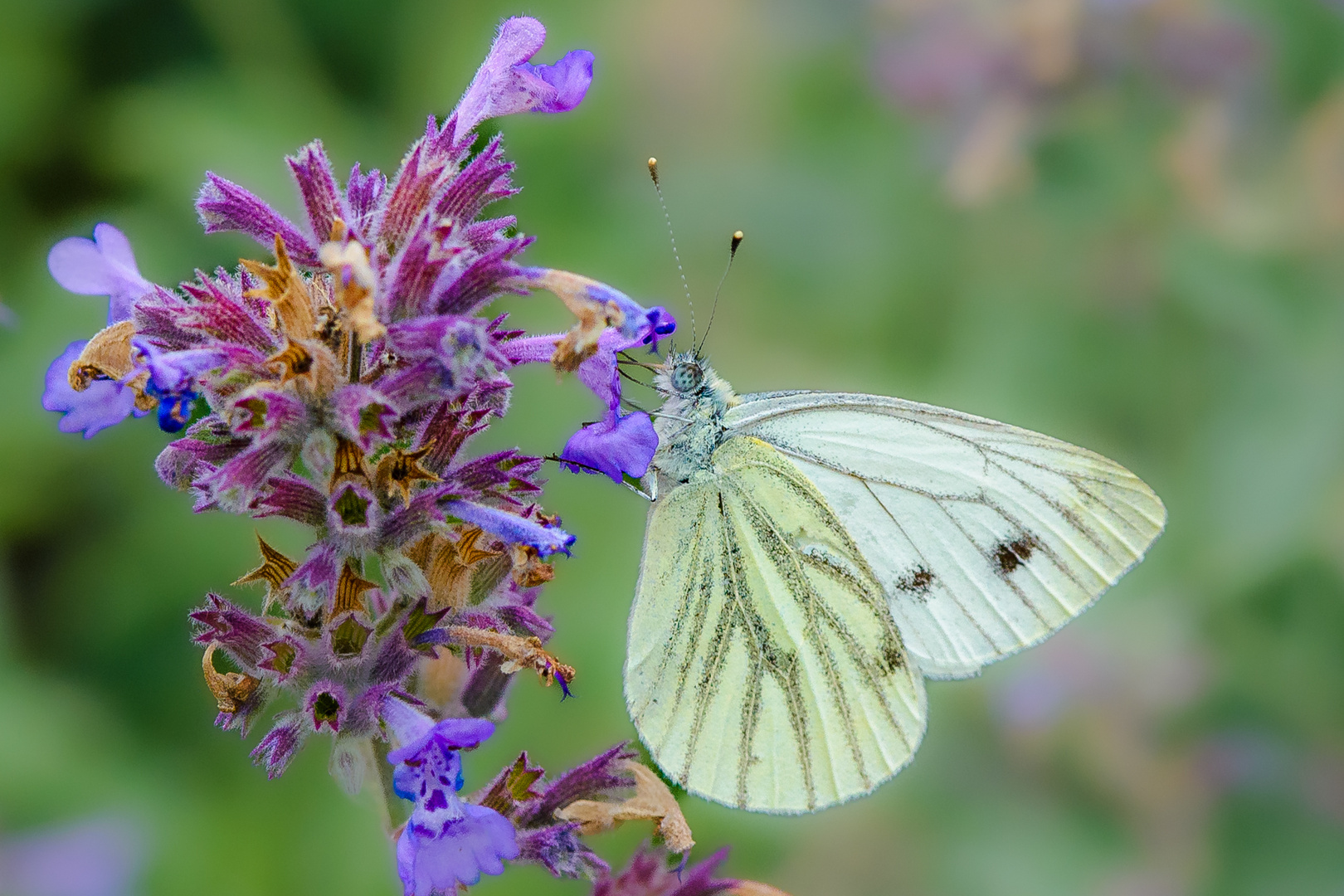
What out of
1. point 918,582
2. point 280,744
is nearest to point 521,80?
point 280,744

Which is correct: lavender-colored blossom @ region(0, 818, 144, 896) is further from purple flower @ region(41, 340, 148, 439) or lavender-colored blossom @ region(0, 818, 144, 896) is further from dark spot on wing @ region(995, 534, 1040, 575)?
dark spot on wing @ region(995, 534, 1040, 575)

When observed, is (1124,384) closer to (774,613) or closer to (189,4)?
(774,613)

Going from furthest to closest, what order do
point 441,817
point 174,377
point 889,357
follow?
point 889,357 < point 441,817 < point 174,377

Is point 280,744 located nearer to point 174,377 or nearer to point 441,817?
point 441,817

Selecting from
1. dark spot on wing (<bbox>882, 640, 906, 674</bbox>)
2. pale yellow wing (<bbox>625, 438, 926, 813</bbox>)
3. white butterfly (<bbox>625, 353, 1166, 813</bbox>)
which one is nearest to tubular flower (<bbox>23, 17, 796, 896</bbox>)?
pale yellow wing (<bbox>625, 438, 926, 813</bbox>)

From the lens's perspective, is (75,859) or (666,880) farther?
(75,859)

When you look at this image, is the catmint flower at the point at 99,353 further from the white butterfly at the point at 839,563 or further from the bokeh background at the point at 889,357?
the bokeh background at the point at 889,357

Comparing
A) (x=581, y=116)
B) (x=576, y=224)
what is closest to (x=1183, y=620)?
(x=576, y=224)
